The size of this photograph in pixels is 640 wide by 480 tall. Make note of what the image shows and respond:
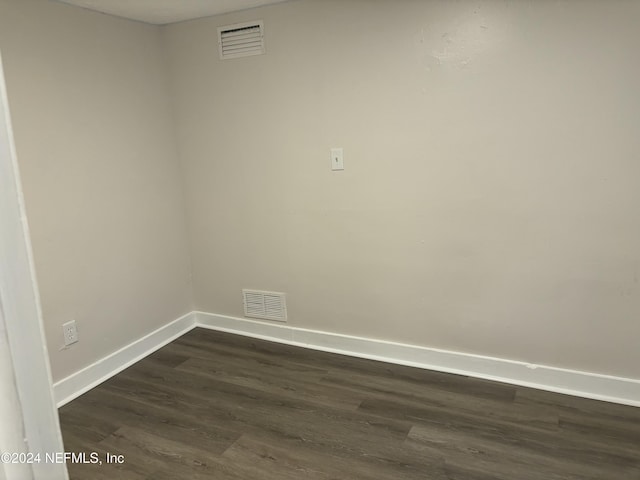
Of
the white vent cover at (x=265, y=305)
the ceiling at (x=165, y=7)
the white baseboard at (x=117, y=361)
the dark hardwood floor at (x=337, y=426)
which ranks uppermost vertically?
the ceiling at (x=165, y=7)

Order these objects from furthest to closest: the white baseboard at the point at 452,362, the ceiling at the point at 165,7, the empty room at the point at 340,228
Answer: the ceiling at the point at 165,7, the white baseboard at the point at 452,362, the empty room at the point at 340,228

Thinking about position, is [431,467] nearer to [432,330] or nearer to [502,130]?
[432,330]

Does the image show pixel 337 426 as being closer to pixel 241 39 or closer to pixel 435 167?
pixel 435 167

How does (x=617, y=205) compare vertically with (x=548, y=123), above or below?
below

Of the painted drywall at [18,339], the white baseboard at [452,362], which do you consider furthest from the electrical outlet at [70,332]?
the painted drywall at [18,339]

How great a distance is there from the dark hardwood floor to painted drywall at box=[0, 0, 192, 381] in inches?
19.4

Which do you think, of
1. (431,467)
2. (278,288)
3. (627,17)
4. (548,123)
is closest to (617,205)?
(548,123)

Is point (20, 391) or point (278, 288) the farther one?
point (278, 288)

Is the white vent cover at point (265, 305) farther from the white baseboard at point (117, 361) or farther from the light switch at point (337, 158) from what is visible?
the light switch at point (337, 158)

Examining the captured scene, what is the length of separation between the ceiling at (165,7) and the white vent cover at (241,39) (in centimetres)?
11

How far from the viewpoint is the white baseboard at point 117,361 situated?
108 inches

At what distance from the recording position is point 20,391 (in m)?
0.48

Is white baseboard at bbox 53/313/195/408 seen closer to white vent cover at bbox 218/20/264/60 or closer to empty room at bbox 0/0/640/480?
empty room at bbox 0/0/640/480

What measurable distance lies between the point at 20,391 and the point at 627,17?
2644 millimetres
